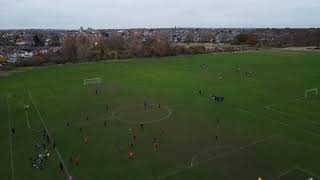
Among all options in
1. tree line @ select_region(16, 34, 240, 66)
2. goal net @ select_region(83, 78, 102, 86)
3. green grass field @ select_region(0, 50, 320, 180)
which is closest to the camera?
green grass field @ select_region(0, 50, 320, 180)

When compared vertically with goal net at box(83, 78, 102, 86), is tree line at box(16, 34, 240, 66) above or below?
above

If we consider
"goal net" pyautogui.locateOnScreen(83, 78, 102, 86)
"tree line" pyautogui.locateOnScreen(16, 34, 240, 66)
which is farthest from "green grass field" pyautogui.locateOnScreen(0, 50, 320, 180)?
"tree line" pyautogui.locateOnScreen(16, 34, 240, 66)

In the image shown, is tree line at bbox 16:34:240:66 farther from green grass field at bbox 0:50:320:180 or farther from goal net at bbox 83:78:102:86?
goal net at bbox 83:78:102:86

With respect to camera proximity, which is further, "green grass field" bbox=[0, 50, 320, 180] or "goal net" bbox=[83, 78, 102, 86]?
"goal net" bbox=[83, 78, 102, 86]

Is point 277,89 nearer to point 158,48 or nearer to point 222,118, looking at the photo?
point 222,118

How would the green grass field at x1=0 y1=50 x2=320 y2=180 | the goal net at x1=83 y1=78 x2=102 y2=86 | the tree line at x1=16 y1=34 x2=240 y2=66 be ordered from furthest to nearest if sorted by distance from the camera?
1. the tree line at x1=16 y1=34 x2=240 y2=66
2. the goal net at x1=83 y1=78 x2=102 y2=86
3. the green grass field at x1=0 y1=50 x2=320 y2=180

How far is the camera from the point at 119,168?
3100cm

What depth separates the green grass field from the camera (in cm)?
3077

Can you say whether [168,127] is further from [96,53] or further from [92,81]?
[96,53]

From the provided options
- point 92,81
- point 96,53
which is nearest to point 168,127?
point 92,81

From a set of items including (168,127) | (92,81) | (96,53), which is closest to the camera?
(168,127)

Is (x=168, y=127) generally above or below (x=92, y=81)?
below

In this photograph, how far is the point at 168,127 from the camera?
1674 inches

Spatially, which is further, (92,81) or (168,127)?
(92,81)
